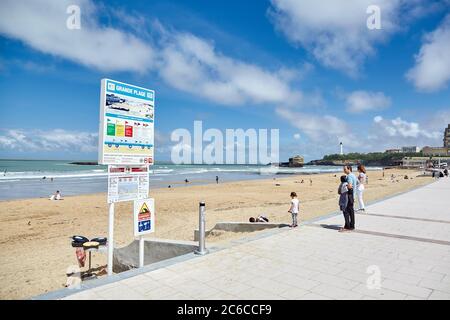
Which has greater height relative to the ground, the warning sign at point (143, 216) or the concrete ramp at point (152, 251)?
the warning sign at point (143, 216)

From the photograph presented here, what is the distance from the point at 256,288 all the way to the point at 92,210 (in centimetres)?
1604

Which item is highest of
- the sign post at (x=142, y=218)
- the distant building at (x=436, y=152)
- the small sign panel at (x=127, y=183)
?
the distant building at (x=436, y=152)

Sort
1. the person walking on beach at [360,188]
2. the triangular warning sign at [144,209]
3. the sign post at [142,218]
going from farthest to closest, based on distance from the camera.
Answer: the person walking on beach at [360,188]
the triangular warning sign at [144,209]
the sign post at [142,218]

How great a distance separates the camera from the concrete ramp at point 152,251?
6.36m

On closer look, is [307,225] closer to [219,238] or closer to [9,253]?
[219,238]

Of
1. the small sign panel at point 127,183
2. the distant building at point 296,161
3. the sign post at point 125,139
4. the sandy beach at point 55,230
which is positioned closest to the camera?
the sign post at point 125,139

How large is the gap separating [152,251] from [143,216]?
2.05m

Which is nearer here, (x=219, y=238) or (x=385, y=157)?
(x=219, y=238)

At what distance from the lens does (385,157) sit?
181625 mm

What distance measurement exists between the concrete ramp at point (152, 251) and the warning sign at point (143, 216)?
1065 millimetres

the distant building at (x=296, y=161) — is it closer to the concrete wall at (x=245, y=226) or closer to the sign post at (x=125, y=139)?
the concrete wall at (x=245, y=226)

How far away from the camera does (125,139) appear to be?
5062 mm

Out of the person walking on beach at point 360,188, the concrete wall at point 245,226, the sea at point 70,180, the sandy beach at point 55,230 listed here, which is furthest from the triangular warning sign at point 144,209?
the sea at point 70,180
